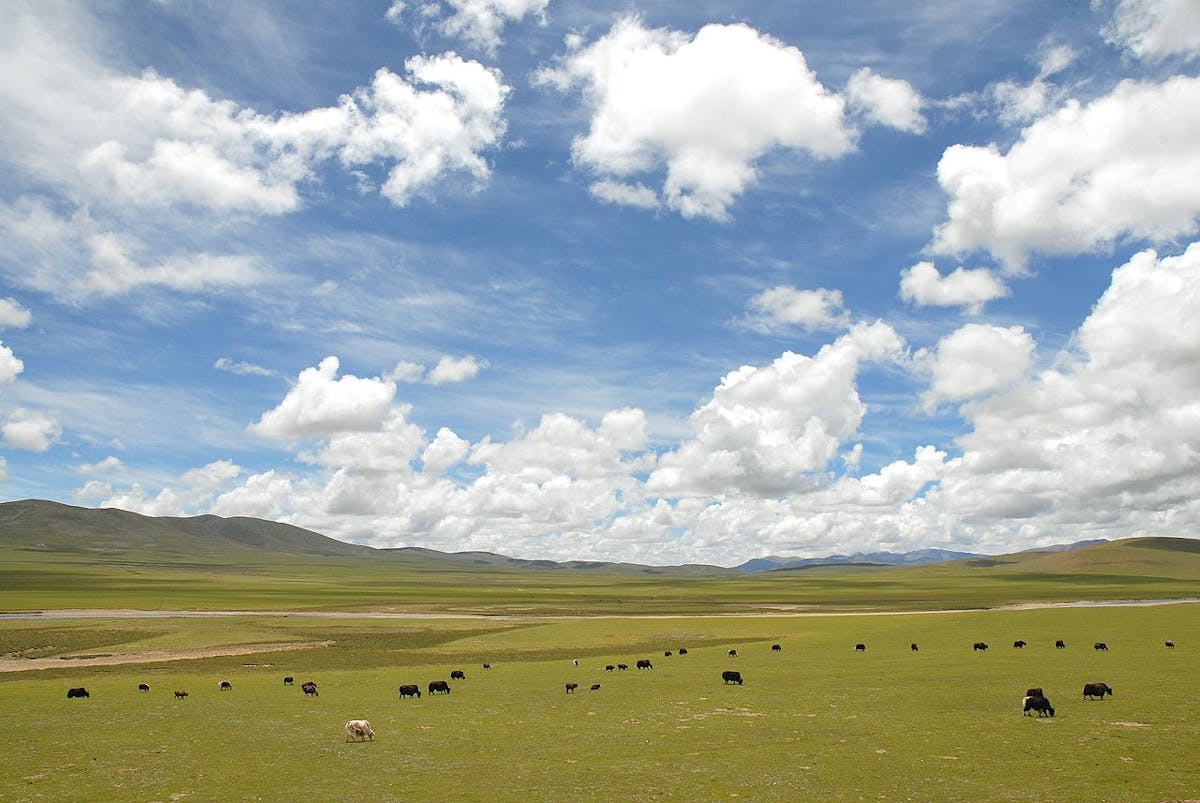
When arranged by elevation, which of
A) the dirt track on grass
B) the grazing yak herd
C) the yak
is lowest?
the dirt track on grass

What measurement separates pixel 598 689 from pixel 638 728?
12267 millimetres

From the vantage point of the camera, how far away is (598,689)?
41094mm

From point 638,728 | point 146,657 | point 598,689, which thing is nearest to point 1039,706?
point 638,728

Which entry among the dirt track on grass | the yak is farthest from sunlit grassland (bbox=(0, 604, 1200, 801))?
the dirt track on grass

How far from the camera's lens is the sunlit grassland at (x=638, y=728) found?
2086 centimetres

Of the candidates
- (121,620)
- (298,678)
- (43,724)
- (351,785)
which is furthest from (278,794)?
(121,620)

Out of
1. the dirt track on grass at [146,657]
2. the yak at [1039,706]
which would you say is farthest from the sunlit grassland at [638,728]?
the dirt track on grass at [146,657]

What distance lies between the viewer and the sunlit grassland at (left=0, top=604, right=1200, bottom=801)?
20.9 metres

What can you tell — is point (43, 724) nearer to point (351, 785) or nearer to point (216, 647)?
point (351, 785)

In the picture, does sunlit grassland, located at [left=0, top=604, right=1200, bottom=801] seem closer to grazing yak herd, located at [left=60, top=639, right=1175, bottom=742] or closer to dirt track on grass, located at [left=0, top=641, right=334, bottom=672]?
grazing yak herd, located at [left=60, top=639, right=1175, bottom=742]

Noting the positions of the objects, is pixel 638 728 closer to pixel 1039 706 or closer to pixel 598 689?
pixel 598 689

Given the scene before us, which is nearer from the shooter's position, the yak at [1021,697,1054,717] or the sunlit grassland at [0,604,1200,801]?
the sunlit grassland at [0,604,1200,801]

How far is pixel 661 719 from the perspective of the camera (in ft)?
102

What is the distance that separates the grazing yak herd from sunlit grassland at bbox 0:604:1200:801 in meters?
0.67
